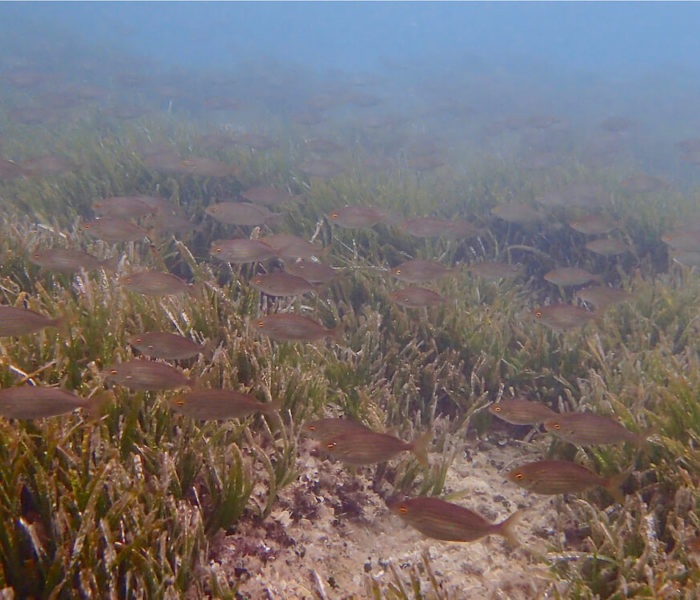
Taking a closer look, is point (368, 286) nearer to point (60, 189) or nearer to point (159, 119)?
point (60, 189)

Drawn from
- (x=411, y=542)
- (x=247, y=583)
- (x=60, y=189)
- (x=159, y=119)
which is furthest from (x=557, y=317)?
(x=159, y=119)

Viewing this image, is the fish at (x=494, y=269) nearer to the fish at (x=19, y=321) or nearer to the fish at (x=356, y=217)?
the fish at (x=356, y=217)

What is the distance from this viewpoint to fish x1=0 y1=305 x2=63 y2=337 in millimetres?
3350

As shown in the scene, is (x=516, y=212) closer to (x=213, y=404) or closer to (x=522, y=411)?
(x=522, y=411)

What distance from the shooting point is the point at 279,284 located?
205 inches

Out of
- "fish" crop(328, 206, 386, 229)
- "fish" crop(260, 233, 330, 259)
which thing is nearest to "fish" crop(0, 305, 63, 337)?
"fish" crop(260, 233, 330, 259)

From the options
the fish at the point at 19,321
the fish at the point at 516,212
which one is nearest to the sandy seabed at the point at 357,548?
the fish at the point at 19,321

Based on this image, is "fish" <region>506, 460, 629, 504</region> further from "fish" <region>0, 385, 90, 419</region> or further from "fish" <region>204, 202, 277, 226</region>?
"fish" <region>204, 202, 277, 226</region>

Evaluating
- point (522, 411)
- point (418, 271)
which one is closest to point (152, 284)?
point (418, 271)

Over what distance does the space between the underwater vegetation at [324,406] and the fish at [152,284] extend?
0.02m

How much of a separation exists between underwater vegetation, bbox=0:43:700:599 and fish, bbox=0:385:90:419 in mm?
11

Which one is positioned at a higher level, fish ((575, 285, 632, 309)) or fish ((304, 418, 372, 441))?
fish ((575, 285, 632, 309))

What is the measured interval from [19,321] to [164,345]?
0.99 meters

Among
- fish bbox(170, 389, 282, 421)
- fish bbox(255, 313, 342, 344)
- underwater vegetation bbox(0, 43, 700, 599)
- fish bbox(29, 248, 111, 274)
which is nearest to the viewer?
underwater vegetation bbox(0, 43, 700, 599)
